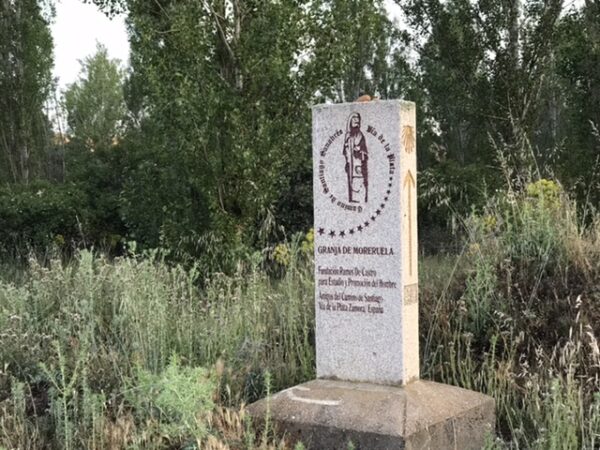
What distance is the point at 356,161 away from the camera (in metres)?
4.75

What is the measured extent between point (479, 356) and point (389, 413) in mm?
1620

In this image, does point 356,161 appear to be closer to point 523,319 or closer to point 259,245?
point 523,319

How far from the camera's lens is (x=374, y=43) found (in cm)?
2205

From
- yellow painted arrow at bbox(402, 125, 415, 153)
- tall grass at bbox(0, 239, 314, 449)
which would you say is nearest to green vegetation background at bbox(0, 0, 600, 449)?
tall grass at bbox(0, 239, 314, 449)

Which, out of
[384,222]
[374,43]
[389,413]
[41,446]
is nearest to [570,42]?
[384,222]

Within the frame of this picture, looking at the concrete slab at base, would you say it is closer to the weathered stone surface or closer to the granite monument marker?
the granite monument marker

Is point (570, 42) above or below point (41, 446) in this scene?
above

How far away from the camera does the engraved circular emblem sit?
183 inches

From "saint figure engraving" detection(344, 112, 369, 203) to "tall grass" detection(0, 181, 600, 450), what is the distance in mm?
1191

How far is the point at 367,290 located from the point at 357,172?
A: 0.67 metres

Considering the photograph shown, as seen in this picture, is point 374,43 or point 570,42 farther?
point 374,43

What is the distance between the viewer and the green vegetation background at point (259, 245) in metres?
4.62

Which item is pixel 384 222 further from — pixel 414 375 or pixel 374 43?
pixel 374 43

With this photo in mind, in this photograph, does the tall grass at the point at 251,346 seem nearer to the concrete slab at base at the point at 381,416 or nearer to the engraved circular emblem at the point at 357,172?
the concrete slab at base at the point at 381,416
